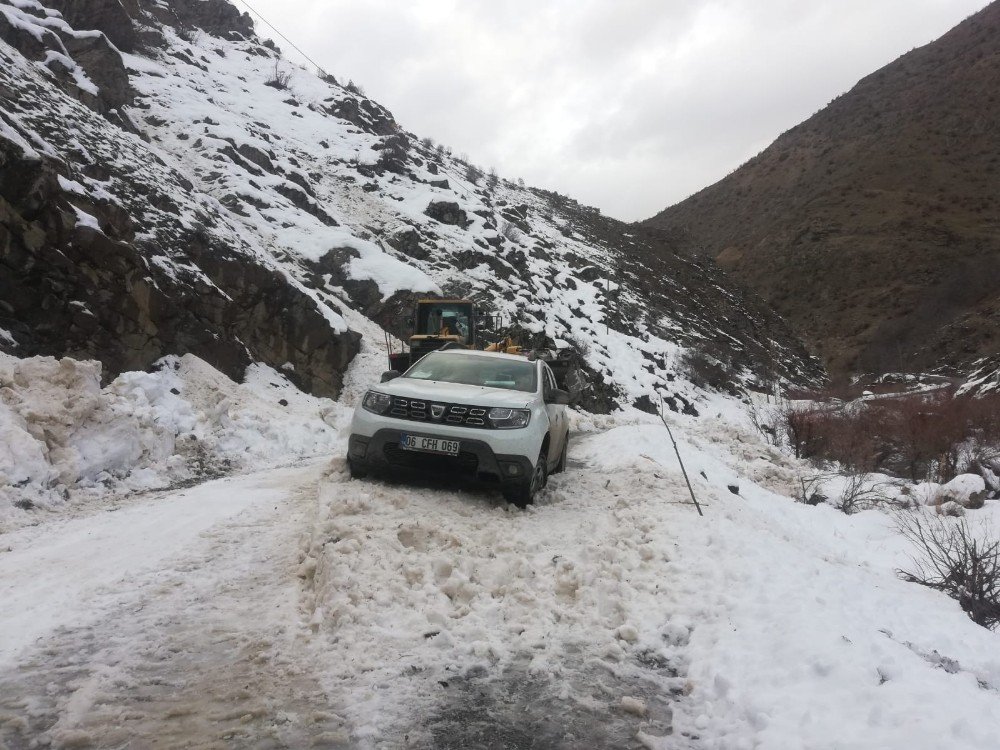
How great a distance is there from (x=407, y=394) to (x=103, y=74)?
2569cm

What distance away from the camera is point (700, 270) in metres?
54.2

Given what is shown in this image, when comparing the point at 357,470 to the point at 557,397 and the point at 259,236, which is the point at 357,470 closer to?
the point at 557,397

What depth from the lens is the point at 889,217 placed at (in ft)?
180

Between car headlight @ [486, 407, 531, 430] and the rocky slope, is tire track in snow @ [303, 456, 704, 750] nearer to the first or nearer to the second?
car headlight @ [486, 407, 531, 430]

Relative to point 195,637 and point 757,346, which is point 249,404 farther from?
point 757,346

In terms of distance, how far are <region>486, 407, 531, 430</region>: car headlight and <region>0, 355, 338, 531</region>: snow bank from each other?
376cm

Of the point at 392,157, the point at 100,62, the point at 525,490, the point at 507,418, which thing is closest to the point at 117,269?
the point at 507,418

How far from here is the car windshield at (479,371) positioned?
667cm

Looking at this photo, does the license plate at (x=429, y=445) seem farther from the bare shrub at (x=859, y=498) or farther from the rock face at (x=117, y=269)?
the rock face at (x=117, y=269)

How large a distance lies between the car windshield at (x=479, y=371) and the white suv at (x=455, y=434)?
29cm

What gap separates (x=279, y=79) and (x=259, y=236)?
93.8 feet

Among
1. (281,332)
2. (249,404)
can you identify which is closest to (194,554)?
(249,404)

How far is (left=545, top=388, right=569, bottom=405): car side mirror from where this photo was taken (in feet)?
21.9

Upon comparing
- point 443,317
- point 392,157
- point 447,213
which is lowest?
point 443,317
